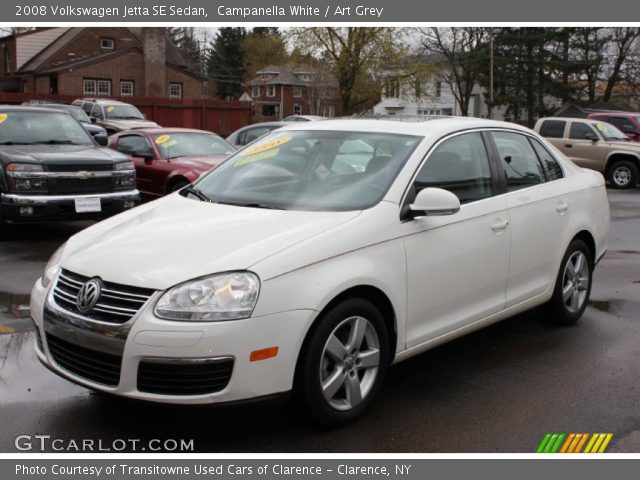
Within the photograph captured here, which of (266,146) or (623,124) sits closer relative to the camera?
(266,146)

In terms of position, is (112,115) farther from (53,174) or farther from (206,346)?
(206,346)

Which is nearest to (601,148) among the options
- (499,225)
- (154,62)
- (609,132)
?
(609,132)

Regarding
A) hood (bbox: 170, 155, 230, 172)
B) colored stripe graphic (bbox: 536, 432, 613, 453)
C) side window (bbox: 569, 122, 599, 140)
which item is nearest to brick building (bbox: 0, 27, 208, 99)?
side window (bbox: 569, 122, 599, 140)

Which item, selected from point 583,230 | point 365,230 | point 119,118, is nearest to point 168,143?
point 583,230

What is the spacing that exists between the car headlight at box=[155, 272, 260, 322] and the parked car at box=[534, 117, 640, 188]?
16.9 metres

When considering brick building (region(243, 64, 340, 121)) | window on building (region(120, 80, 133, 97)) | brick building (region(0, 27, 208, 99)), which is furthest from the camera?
brick building (region(243, 64, 340, 121))

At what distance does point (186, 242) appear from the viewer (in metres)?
3.96

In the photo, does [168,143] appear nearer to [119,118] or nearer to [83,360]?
[83,360]

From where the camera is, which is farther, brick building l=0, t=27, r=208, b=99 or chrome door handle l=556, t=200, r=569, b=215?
brick building l=0, t=27, r=208, b=99

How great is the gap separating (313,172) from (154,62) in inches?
1784

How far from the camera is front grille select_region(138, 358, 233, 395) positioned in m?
3.50

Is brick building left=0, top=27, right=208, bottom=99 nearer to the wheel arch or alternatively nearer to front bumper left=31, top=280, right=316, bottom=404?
the wheel arch

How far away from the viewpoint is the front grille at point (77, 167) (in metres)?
9.39
